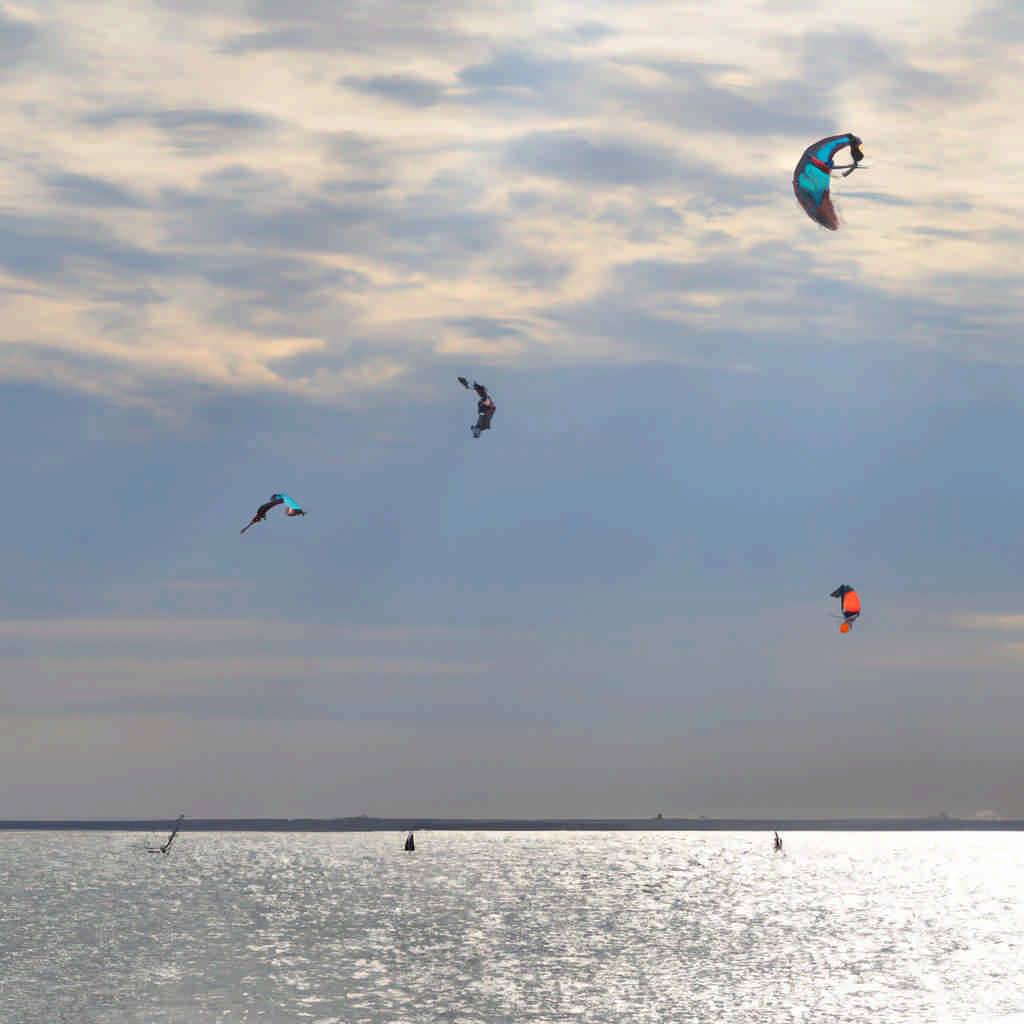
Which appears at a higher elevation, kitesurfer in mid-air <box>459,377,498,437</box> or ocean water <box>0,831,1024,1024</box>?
kitesurfer in mid-air <box>459,377,498,437</box>

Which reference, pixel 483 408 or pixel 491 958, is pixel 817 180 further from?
pixel 491 958

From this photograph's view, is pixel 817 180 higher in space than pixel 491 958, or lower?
higher

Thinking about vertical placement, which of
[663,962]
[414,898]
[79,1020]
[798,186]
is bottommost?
[79,1020]

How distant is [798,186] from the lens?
56062 mm

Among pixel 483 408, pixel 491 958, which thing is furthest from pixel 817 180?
pixel 491 958

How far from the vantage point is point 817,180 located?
187ft

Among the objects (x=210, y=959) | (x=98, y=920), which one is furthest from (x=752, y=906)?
(x=210, y=959)

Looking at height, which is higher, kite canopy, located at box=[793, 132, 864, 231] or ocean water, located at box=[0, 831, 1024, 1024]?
kite canopy, located at box=[793, 132, 864, 231]

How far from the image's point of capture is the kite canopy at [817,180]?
55.9 m

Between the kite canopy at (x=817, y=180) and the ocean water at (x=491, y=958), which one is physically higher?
the kite canopy at (x=817, y=180)

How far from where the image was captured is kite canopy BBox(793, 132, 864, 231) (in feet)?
183

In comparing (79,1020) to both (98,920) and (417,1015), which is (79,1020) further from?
(98,920)

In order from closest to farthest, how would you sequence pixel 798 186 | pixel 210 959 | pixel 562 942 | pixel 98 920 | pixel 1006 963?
pixel 798 186 < pixel 210 959 < pixel 1006 963 < pixel 562 942 < pixel 98 920

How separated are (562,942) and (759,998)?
30622mm
